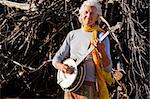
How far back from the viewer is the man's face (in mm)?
3131

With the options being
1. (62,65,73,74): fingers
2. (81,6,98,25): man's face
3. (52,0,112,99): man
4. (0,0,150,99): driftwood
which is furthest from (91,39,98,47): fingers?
(0,0,150,99): driftwood

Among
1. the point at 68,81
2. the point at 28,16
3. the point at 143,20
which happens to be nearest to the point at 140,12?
the point at 143,20

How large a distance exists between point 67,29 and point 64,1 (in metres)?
0.35

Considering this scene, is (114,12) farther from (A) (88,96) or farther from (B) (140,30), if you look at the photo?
(A) (88,96)

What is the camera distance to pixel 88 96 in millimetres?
3170

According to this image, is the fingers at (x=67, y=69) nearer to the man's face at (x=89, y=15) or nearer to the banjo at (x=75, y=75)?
the banjo at (x=75, y=75)

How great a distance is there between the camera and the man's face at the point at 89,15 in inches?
123

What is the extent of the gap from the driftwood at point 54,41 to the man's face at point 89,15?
1889 mm

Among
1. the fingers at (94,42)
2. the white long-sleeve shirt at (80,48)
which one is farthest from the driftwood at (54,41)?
the fingers at (94,42)

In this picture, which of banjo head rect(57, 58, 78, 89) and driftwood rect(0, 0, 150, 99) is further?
driftwood rect(0, 0, 150, 99)

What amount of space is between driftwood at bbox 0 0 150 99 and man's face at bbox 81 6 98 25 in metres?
1.89

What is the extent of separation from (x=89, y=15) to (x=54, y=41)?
2530 millimetres

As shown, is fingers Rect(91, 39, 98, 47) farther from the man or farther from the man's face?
the man's face

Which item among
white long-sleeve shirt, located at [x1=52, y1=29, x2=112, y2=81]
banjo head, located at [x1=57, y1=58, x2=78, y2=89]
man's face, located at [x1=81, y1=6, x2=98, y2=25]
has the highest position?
man's face, located at [x1=81, y1=6, x2=98, y2=25]
